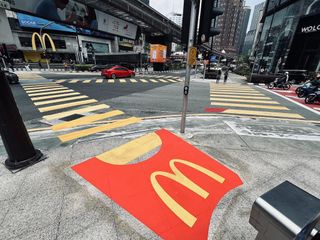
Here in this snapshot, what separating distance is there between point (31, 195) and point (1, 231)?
0.70 meters

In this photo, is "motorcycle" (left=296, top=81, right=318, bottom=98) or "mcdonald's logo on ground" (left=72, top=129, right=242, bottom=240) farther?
"motorcycle" (left=296, top=81, right=318, bottom=98)

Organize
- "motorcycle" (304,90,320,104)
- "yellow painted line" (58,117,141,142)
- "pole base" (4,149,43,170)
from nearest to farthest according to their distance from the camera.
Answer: "pole base" (4,149,43,170)
"yellow painted line" (58,117,141,142)
"motorcycle" (304,90,320,104)

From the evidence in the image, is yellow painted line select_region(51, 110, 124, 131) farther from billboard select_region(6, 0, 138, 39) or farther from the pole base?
billboard select_region(6, 0, 138, 39)

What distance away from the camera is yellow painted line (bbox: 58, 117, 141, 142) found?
18.6ft

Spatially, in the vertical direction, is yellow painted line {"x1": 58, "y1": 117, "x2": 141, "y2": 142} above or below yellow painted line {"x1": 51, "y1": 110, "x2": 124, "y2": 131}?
above

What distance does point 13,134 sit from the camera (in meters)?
3.69

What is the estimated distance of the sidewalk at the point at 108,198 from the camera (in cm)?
259

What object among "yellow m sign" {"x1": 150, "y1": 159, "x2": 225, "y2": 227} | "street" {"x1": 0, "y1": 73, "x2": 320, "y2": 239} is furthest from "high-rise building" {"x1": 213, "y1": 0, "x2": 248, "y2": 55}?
"yellow m sign" {"x1": 150, "y1": 159, "x2": 225, "y2": 227}

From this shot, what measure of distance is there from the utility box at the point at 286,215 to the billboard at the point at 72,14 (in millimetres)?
24869

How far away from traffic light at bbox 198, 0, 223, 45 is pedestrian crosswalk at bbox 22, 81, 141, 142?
4269 millimetres

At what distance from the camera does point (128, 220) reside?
274 cm

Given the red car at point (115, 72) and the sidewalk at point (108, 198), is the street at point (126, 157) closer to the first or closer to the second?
the sidewalk at point (108, 198)

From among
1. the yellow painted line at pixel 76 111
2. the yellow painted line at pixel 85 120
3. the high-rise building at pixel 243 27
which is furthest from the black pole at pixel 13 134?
the high-rise building at pixel 243 27

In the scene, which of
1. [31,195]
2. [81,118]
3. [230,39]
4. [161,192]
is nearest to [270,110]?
[161,192]
